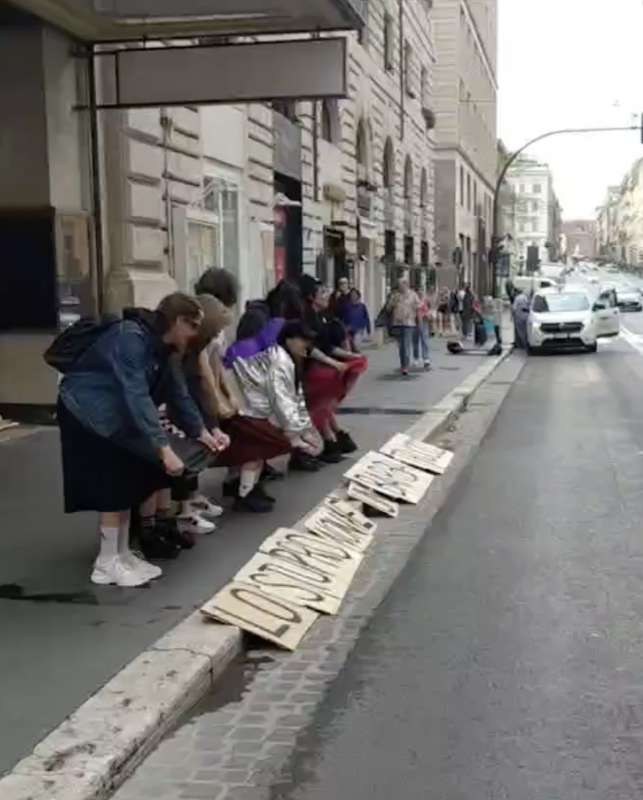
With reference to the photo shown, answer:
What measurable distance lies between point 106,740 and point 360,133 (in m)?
27.6

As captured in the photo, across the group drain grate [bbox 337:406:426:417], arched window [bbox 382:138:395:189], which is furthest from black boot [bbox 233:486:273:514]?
arched window [bbox 382:138:395:189]

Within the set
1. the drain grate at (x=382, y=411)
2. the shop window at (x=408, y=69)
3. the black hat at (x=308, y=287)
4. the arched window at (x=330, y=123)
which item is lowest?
the drain grate at (x=382, y=411)

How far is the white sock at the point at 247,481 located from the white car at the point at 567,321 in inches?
827

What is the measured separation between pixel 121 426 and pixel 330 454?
5.07m

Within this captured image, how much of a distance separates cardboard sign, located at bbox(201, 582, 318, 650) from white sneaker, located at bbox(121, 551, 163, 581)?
0.57 meters

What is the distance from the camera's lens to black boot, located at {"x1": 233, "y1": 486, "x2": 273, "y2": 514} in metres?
8.47

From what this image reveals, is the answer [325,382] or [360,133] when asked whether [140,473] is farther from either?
[360,133]

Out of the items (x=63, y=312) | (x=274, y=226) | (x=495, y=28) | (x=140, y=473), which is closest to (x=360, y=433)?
(x=63, y=312)

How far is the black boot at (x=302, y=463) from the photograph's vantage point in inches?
408

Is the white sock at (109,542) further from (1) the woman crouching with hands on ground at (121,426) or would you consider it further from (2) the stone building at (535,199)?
(2) the stone building at (535,199)

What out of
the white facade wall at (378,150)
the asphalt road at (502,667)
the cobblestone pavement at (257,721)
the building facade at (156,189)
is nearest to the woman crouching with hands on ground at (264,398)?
the asphalt road at (502,667)

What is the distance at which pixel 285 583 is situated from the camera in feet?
20.7

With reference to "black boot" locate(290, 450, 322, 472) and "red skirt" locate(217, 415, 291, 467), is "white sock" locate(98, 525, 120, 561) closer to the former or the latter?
"red skirt" locate(217, 415, 291, 467)

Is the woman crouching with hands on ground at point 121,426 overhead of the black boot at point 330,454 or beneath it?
overhead
